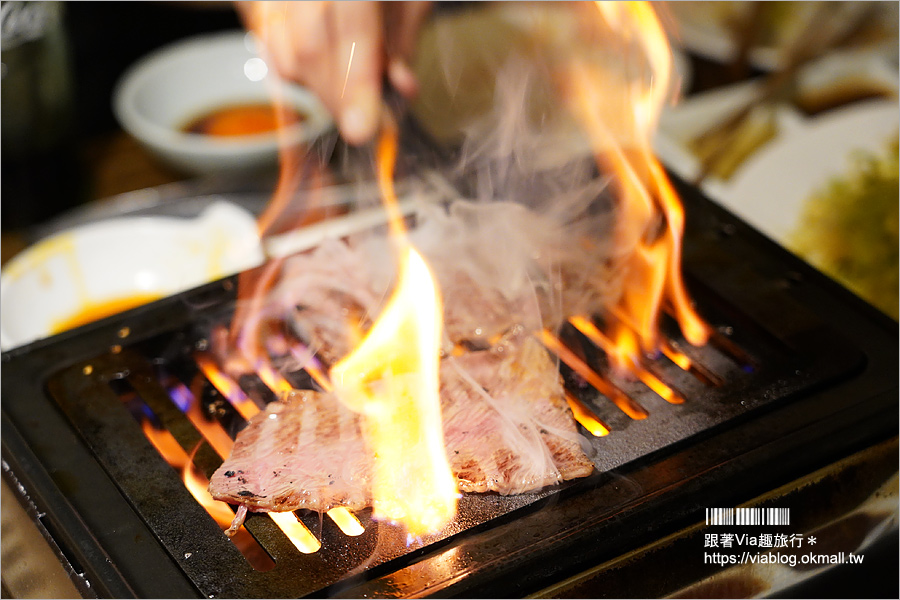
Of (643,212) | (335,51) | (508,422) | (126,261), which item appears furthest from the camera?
(126,261)

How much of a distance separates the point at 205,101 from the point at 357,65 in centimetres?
144

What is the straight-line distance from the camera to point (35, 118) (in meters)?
2.54

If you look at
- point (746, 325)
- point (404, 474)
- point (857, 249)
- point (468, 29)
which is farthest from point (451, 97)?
point (404, 474)

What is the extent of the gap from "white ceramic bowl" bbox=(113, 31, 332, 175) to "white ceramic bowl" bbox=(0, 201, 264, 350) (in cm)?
41

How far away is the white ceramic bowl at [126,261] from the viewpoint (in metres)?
2.17

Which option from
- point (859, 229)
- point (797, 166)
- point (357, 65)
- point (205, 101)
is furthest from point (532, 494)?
point (205, 101)

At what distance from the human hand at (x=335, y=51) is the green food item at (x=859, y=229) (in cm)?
139

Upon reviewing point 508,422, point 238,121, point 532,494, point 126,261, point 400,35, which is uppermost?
point 238,121

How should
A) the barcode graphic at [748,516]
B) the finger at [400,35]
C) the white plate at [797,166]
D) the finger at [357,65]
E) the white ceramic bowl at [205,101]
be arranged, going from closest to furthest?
the barcode graphic at [748,516] < the finger at [357,65] < the finger at [400,35] < the white plate at [797,166] < the white ceramic bowl at [205,101]

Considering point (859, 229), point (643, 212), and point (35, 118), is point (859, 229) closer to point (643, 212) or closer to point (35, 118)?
point (643, 212)

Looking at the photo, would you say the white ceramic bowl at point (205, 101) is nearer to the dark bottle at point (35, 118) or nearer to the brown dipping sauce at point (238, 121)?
the brown dipping sauce at point (238, 121)

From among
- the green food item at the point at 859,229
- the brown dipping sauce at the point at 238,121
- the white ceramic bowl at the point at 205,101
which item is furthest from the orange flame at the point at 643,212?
the brown dipping sauce at the point at 238,121

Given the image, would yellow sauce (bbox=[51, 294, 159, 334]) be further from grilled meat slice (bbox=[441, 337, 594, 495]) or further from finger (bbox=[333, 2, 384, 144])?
grilled meat slice (bbox=[441, 337, 594, 495])

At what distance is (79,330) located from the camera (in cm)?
159
